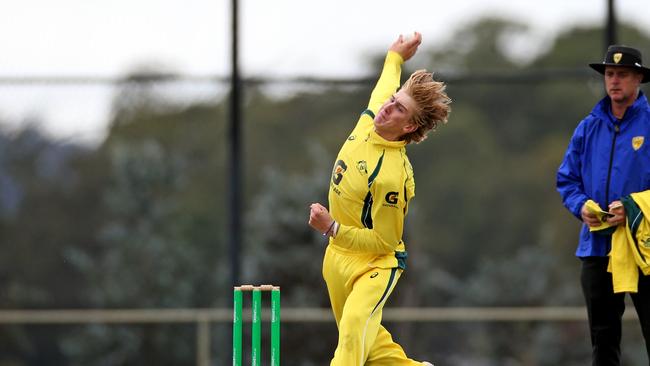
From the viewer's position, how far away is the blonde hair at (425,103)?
5496 millimetres

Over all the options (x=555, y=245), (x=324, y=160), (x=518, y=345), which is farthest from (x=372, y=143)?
(x=555, y=245)

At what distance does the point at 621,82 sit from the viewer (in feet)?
18.5

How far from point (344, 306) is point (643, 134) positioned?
1490mm

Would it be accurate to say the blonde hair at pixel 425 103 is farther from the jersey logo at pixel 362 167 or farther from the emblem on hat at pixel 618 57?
the emblem on hat at pixel 618 57

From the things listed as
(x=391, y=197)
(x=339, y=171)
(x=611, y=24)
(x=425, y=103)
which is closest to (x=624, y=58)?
(x=425, y=103)

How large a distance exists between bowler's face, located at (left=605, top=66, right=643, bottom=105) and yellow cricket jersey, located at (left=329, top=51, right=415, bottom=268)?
96 cm

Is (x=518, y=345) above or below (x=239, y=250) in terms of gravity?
below

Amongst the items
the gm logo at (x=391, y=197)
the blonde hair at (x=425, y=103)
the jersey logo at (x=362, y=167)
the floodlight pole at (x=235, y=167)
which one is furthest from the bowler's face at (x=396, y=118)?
the floodlight pole at (x=235, y=167)

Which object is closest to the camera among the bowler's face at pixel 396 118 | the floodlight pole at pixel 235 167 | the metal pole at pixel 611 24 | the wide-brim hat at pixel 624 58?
the bowler's face at pixel 396 118

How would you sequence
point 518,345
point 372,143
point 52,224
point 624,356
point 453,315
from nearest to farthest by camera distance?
point 372,143
point 453,315
point 518,345
point 624,356
point 52,224

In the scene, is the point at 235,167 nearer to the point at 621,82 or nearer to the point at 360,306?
the point at 360,306

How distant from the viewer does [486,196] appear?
17844mm

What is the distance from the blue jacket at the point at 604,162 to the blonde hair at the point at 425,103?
68 cm

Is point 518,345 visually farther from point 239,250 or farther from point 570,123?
point 570,123
